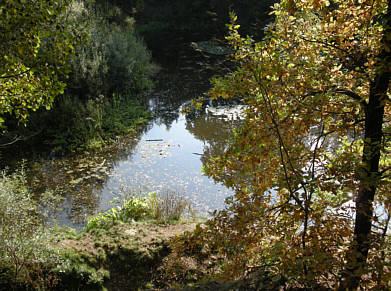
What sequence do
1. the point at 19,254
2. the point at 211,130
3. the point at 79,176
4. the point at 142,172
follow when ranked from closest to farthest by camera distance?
the point at 19,254, the point at 79,176, the point at 142,172, the point at 211,130

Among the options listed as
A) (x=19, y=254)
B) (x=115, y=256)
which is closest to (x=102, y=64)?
(x=115, y=256)

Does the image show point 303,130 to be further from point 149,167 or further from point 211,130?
point 211,130

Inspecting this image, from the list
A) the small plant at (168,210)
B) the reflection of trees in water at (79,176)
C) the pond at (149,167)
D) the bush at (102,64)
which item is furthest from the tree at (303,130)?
the bush at (102,64)

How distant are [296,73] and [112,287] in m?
3.38

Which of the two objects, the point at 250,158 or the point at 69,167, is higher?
the point at 250,158

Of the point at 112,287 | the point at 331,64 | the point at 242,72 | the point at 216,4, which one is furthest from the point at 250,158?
the point at 216,4

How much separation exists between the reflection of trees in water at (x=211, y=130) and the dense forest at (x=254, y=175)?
0.15 meters

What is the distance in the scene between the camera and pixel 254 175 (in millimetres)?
2816

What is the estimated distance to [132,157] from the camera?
8.51m

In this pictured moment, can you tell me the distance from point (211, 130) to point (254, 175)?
280 inches

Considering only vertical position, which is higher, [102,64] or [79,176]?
[102,64]

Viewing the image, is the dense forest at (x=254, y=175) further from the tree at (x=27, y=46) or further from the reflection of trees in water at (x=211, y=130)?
the reflection of trees in water at (x=211, y=130)

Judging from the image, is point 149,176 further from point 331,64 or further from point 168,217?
point 331,64

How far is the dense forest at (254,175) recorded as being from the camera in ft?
7.79
